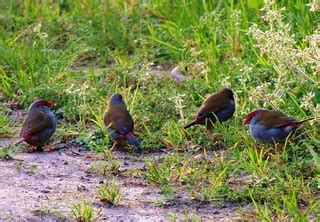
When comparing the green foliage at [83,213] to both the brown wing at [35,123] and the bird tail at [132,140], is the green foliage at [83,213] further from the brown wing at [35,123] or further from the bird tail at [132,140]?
the brown wing at [35,123]

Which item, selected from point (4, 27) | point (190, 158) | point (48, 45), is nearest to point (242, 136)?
point (190, 158)

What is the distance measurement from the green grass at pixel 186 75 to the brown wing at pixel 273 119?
136mm

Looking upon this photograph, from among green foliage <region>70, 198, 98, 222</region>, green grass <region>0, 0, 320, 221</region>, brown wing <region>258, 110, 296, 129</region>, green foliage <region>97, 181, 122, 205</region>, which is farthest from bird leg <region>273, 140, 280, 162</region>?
green foliage <region>70, 198, 98, 222</region>

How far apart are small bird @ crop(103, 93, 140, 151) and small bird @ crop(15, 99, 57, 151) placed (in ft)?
1.53

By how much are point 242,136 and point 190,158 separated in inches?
19.6

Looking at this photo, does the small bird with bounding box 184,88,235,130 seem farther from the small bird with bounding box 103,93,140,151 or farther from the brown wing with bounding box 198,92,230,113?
the small bird with bounding box 103,93,140,151

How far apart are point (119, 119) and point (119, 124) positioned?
7 centimetres

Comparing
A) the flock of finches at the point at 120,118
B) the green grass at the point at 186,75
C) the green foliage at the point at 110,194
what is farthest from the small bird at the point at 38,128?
the green foliage at the point at 110,194

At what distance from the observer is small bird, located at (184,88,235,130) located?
8273 millimetres

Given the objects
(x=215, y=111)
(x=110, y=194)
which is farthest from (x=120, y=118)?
(x=110, y=194)

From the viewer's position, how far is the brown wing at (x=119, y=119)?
8.11m

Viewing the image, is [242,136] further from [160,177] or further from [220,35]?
[220,35]

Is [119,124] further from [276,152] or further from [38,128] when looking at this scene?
[276,152]

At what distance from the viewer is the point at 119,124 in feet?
26.7
